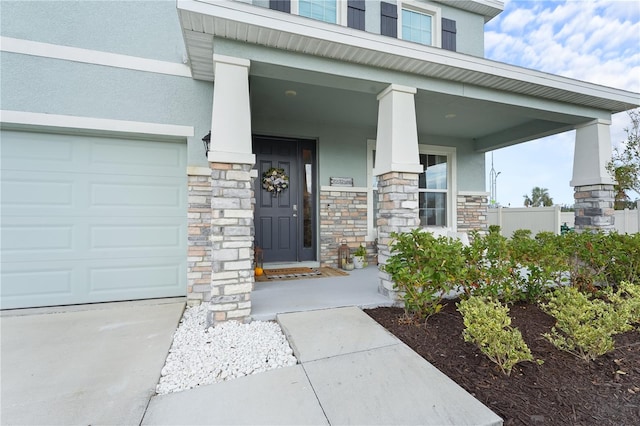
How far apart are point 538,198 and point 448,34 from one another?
33705mm

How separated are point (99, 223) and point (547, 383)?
15.2 feet

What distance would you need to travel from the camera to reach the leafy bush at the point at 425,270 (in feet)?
8.99

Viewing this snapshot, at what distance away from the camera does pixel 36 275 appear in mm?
3314

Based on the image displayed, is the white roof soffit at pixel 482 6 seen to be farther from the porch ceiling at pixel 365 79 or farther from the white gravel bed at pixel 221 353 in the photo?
the white gravel bed at pixel 221 353

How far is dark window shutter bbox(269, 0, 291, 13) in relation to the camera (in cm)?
404

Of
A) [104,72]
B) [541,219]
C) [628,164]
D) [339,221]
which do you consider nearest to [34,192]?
[104,72]

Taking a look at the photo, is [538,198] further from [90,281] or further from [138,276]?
[90,281]

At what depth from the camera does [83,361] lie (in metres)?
2.26

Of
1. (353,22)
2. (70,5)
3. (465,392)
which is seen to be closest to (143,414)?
(465,392)

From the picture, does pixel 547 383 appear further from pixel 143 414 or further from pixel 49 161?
pixel 49 161

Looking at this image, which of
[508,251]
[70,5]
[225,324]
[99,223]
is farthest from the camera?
[99,223]

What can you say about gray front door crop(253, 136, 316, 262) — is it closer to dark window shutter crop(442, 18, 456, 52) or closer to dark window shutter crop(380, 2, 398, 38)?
dark window shutter crop(380, 2, 398, 38)

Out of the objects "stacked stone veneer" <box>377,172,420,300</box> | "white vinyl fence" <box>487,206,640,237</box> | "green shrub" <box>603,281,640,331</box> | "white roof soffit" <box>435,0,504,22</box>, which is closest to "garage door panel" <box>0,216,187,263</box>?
"stacked stone veneer" <box>377,172,420,300</box>

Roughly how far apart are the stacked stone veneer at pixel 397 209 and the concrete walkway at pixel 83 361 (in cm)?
241
